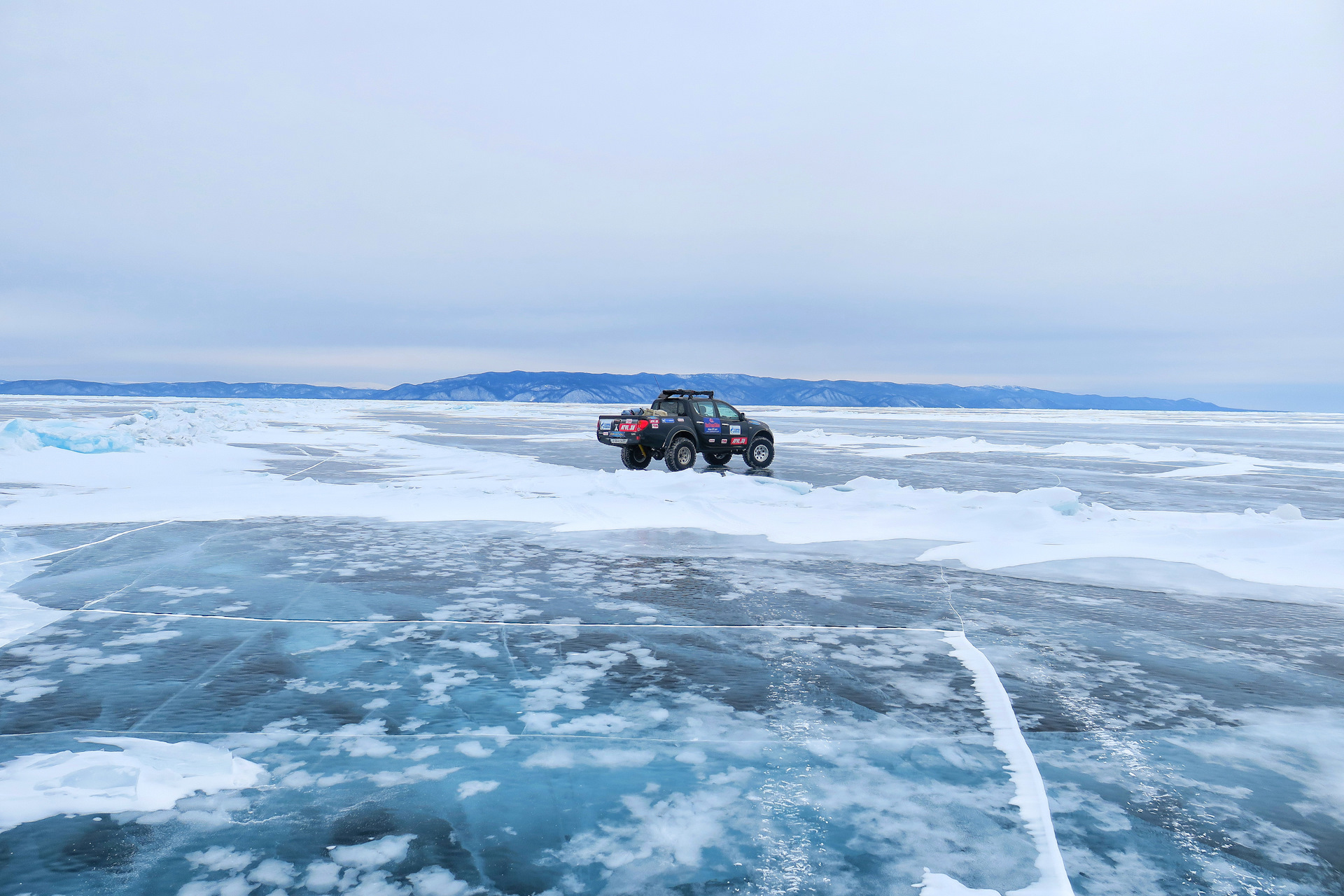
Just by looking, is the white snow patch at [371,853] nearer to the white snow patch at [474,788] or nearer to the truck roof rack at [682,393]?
the white snow patch at [474,788]

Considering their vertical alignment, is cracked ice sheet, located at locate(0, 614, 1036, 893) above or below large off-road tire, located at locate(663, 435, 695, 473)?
below

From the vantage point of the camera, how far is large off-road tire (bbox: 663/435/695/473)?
18.0 meters

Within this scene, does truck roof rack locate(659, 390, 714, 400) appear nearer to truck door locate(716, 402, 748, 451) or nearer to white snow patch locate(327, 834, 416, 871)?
truck door locate(716, 402, 748, 451)

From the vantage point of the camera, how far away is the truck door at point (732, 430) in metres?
19.0

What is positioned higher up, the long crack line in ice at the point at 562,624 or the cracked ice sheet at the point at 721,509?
the cracked ice sheet at the point at 721,509

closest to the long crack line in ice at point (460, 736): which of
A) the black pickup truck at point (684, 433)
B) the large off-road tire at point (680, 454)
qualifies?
the black pickup truck at point (684, 433)

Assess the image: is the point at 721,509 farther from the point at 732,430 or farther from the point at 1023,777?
the point at 1023,777

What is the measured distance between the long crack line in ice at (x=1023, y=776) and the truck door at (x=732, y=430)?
531 inches

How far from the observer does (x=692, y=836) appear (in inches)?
124

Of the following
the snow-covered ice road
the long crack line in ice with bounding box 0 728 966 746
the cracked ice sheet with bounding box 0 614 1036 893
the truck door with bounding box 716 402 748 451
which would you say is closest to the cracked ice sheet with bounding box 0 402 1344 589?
the snow-covered ice road

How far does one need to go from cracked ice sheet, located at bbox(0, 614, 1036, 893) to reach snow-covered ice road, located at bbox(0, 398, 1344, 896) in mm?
20

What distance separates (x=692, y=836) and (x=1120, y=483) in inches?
696

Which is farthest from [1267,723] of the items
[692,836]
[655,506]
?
[655,506]

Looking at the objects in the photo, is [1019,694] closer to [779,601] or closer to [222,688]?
[779,601]
